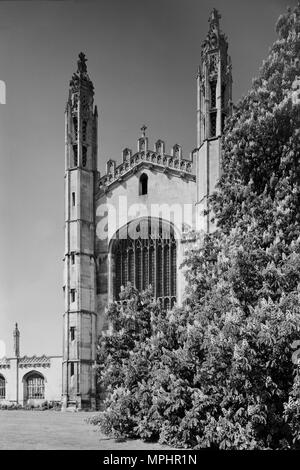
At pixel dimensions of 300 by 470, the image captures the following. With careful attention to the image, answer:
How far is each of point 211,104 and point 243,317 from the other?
21983 millimetres

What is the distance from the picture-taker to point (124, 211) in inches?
1474

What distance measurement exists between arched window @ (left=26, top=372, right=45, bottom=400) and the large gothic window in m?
13.9

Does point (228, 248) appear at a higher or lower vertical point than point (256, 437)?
higher

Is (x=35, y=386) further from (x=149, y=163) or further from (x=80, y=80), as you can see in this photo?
(x=80, y=80)

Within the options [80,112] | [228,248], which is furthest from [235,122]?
[80,112]

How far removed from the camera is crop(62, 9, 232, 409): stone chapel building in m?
35.1

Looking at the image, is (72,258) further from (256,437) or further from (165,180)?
(256,437)

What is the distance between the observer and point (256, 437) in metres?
14.7

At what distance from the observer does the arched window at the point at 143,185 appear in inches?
1483

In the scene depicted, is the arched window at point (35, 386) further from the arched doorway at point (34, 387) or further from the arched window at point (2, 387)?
the arched window at point (2, 387)

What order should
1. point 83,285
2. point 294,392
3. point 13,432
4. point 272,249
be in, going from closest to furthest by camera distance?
point 294,392
point 272,249
point 13,432
point 83,285

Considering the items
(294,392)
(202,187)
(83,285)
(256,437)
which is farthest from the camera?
(83,285)

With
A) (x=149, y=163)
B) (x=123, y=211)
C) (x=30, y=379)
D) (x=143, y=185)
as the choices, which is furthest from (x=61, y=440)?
(x=30, y=379)

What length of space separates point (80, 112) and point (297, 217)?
959 inches
